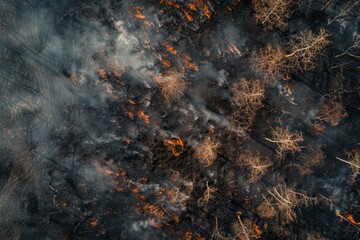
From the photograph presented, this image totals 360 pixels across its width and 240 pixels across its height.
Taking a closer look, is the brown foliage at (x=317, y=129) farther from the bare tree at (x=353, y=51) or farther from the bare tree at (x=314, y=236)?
the bare tree at (x=314, y=236)

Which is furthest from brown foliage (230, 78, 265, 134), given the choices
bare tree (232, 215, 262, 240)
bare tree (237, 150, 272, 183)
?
bare tree (232, 215, 262, 240)

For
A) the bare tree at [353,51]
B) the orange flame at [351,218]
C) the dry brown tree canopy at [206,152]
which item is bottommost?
the dry brown tree canopy at [206,152]

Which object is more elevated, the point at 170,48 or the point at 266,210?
the point at 170,48

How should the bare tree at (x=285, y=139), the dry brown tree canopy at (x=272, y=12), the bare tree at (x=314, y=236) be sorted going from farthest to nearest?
the bare tree at (x=314, y=236) < the bare tree at (x=285, y=139) < the dry brown tree canopy at (x=272, y=12)

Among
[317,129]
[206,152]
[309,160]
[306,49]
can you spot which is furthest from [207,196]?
[306,49]

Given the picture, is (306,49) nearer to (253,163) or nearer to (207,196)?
(253,163)

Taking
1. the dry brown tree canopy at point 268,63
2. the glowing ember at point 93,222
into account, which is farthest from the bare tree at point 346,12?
the glowing ember at point 93,222
